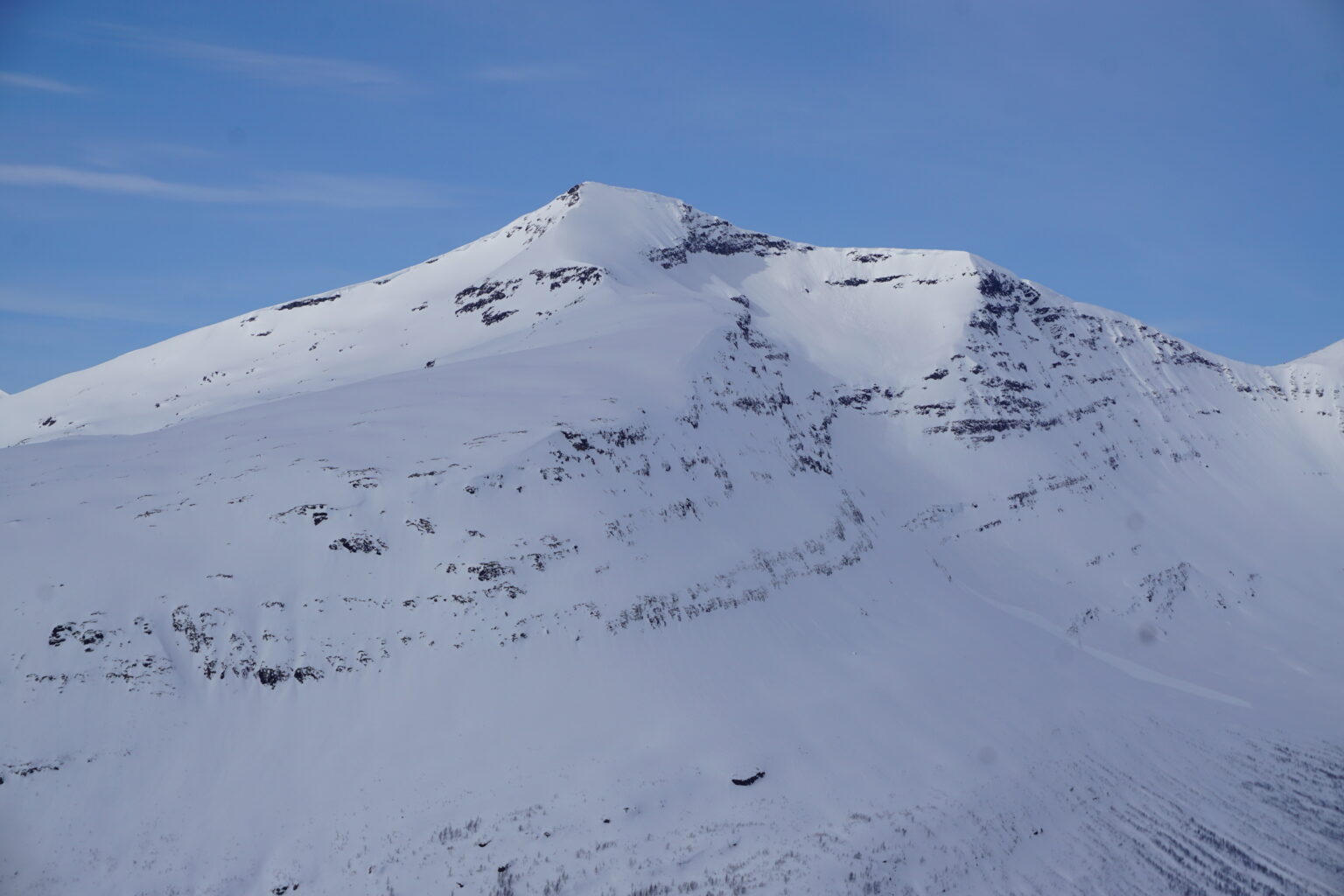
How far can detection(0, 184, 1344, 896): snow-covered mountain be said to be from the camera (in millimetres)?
36250

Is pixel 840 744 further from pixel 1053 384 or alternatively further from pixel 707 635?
pixel 1053 384

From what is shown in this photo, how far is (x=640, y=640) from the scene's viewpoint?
53594 mm

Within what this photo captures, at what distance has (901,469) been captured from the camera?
101438 millimetres

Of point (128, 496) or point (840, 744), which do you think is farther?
point (128, 496)

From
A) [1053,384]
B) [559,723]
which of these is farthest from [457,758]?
[1053,384]

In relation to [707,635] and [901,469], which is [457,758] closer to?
[707,635]

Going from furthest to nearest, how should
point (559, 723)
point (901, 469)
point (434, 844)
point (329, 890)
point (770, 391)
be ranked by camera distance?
1. point (901, 469)
2. point (770, 391)
3. point (559, 723)
4. point (434, 844)
5. point (329, 890)

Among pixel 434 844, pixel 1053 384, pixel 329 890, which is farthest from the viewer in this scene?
pixel 1053 384

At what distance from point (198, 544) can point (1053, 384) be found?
102589 mm

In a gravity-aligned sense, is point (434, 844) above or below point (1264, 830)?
above

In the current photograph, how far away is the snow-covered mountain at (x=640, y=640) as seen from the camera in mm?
36250

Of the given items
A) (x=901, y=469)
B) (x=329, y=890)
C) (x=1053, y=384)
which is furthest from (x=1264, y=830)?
(x=1053, y=384)

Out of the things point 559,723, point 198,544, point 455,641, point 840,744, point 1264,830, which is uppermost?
point 198,544

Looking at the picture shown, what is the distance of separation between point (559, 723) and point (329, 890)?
13.9 m
